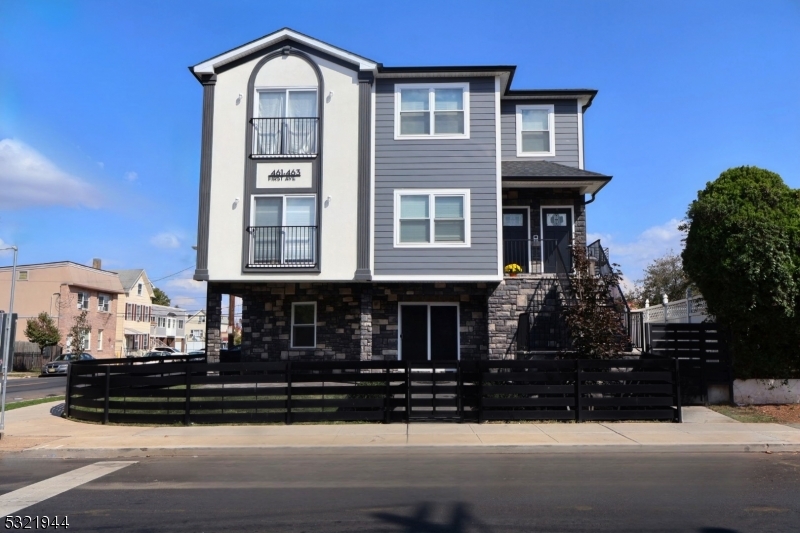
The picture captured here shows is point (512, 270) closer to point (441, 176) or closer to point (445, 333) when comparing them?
point (445, 333)

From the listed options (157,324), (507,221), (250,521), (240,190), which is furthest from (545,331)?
(157,324)

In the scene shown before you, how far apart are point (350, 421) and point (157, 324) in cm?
6814

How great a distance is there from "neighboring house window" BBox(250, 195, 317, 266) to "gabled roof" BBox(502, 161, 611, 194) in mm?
5796

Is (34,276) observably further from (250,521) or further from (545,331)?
(250,521)

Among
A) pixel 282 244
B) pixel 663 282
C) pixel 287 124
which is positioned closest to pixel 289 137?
pixel 287 124

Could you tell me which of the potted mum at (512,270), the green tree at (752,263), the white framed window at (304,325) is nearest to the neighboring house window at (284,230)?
the white framed window at (304,325)

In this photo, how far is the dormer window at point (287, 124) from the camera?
19.0 meters

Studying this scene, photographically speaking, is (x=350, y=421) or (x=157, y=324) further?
(x=157, y=324)

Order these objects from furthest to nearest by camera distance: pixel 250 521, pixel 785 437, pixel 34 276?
pixel 34 276 → pixel 785 437 → pixel 250 521

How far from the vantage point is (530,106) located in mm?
21234

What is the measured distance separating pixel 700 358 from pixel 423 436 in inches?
290

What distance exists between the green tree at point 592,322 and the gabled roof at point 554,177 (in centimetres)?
467

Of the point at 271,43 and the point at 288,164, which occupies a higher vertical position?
the point at 271,43

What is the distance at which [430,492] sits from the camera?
26.4ft
